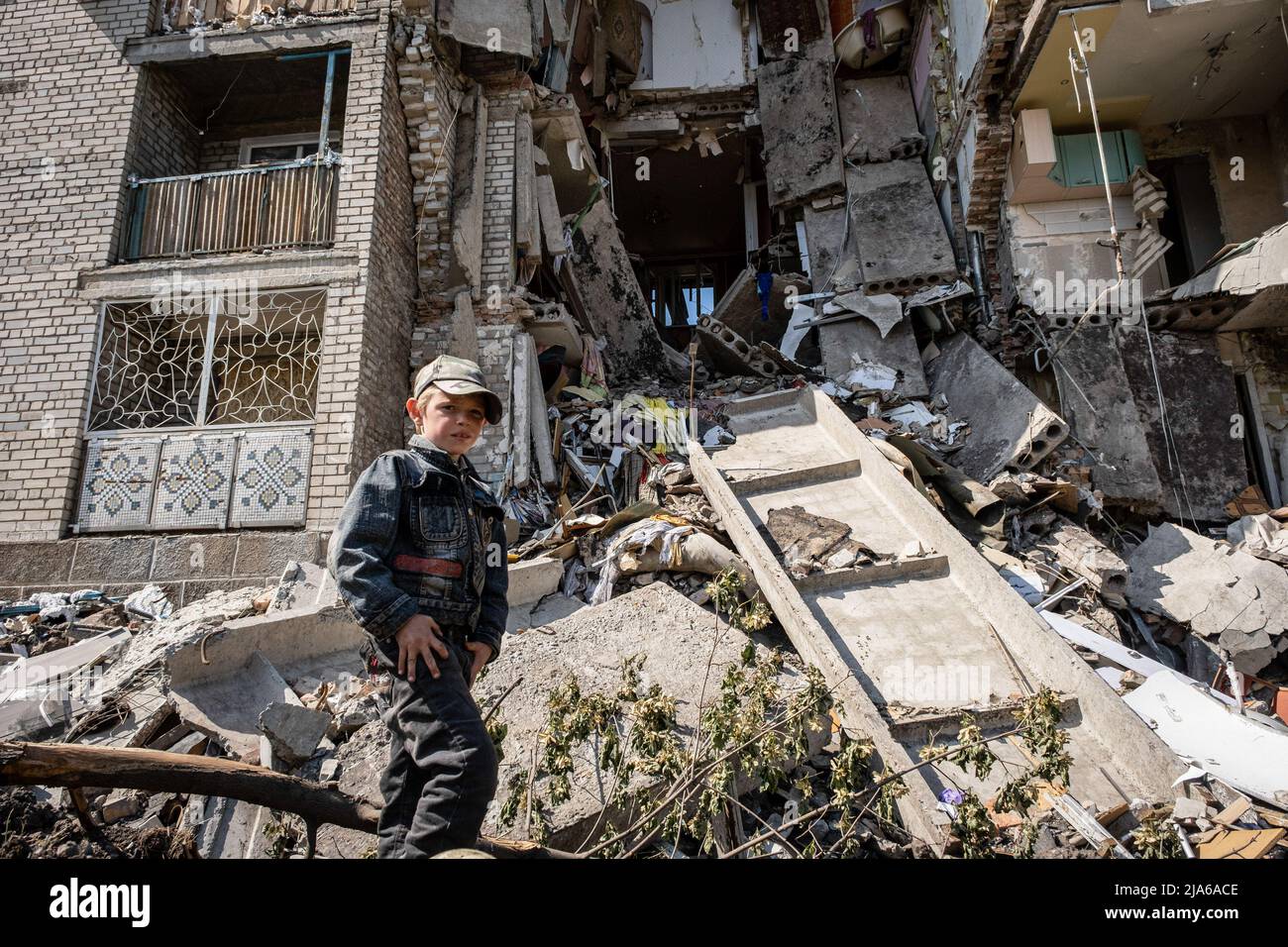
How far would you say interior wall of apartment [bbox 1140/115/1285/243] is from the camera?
29.4ft

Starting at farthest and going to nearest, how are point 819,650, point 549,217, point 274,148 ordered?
point 549,217
point 274,148
point 819,650

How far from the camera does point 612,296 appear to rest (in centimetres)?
1090

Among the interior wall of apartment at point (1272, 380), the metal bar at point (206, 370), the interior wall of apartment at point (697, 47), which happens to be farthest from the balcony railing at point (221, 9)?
the interior wall of apartment at point (1272, 380)

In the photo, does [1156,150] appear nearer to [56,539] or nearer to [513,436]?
[513,436]

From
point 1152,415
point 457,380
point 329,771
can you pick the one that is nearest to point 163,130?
point 329,771

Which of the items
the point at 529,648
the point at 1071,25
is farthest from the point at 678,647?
the point at 1071,25

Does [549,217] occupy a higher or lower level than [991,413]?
higher

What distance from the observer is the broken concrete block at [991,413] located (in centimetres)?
708

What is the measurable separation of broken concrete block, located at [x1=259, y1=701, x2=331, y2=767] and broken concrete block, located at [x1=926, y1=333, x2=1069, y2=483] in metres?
6.38

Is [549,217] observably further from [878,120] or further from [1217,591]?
[1217,591]

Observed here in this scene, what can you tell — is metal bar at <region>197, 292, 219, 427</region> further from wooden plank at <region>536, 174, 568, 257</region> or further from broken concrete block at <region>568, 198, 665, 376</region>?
broken concrete block at <region>568, 198, 665, 376</region>

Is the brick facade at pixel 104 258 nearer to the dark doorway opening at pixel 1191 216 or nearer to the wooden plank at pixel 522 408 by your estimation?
the wooden plank at pixel 522 408

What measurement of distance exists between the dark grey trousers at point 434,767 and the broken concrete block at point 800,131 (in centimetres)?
1146

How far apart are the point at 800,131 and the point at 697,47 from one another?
112 inches
